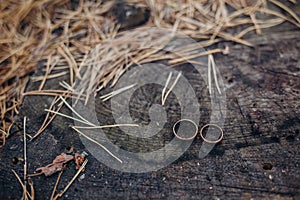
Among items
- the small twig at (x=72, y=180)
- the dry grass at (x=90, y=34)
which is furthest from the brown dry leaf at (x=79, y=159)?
the dry grass at (x=90, y=34)

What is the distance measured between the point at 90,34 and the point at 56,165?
74cm

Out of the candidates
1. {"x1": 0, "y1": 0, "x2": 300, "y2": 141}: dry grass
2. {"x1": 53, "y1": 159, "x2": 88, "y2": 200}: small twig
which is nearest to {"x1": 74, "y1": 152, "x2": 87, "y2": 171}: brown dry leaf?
{"x1": 53, "y1": 159, "x2": 88, "y2": 200}: small twig

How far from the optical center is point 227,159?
1.12 metres

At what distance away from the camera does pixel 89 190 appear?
1.08 meters

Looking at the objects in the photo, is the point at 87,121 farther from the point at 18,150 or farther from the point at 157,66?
the point at 157,66

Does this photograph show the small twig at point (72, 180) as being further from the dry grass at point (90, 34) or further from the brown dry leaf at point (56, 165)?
the dry grass at point (90, 34)

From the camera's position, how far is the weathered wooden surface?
3.47 feet

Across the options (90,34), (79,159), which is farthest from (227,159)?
(90,34)

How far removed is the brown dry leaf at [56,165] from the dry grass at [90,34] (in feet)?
0.87

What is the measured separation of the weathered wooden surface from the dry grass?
0.17 metres

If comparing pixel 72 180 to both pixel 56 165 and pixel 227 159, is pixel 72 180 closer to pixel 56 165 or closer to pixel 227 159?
pixel 56 165

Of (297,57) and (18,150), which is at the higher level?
(297,57)

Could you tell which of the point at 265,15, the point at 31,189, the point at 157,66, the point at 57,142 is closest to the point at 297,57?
the point at 265,15

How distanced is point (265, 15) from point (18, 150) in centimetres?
124
